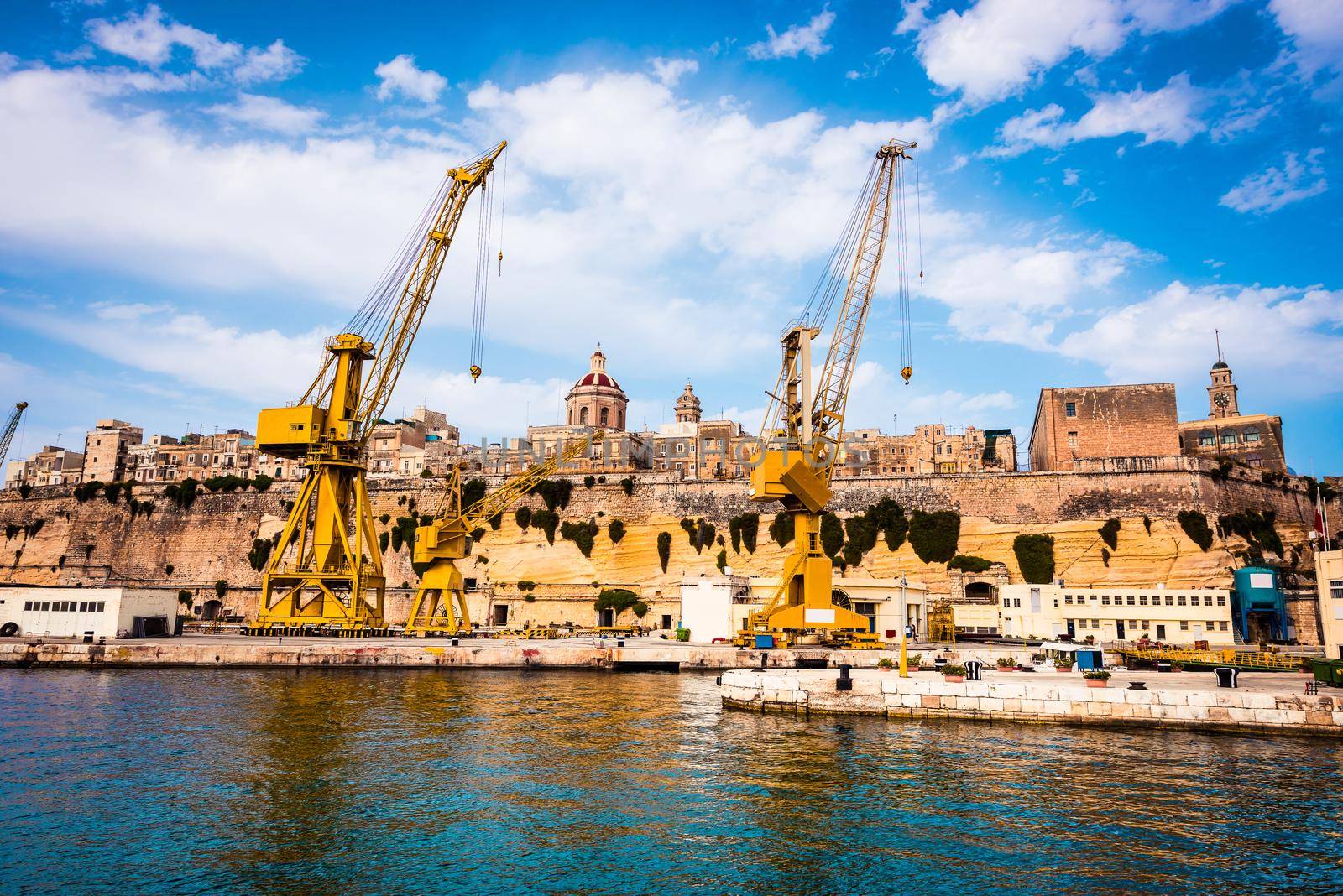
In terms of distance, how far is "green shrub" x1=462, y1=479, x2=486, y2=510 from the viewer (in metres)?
71.8

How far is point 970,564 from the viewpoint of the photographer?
58.9 metres

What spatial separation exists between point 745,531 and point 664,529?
6626 millimetres

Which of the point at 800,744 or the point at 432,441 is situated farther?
the point at 432,441

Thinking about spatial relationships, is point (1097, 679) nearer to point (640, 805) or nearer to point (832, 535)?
point (640, 805)

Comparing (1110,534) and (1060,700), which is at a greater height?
(1110,534)

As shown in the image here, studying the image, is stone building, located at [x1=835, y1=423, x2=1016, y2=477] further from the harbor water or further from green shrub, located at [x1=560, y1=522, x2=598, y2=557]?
the harbor water

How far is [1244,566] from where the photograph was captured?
53.3 meters

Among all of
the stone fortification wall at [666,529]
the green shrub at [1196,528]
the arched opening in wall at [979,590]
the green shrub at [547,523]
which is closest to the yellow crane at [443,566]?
the stone fortification wall at [666,529]

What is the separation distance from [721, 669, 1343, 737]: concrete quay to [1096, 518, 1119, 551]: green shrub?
29194 mm

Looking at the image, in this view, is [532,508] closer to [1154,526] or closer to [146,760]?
[1154,526]

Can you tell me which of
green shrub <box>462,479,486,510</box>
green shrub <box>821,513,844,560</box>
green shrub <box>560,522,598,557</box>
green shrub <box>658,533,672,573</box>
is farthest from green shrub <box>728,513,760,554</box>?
green shrub <box>462,479,486,510</box>

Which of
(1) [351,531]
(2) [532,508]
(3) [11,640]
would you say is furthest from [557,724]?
(2) [532,508]

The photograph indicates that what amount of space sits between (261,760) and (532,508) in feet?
167

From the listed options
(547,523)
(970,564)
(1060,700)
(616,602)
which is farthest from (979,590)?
(1060,700)
